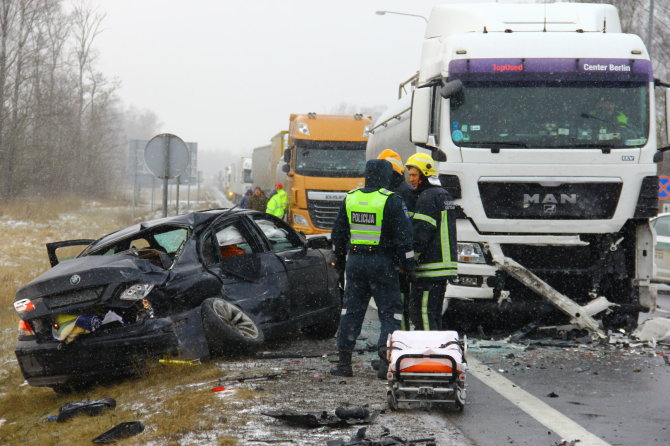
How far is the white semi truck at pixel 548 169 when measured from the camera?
380 inches

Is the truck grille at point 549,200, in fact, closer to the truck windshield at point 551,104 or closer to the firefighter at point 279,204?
the truck windshield at point 551,104

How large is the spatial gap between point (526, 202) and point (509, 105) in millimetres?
1056

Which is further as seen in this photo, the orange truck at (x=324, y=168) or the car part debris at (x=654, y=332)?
the orange truck at (x=324, y=168)

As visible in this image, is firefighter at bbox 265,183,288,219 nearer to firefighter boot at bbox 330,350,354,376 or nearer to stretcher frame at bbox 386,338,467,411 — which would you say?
firefighter boot at bbox 330,350,354,376

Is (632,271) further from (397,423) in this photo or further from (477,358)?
(397,423)

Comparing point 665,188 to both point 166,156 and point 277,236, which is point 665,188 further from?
point 277,236

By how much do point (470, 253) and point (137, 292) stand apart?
3.82 m

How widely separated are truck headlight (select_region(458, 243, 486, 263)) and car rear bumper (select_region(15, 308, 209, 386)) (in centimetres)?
351

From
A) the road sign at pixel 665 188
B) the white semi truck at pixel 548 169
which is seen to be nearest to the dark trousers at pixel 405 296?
the white semi truck at pixel 548 169

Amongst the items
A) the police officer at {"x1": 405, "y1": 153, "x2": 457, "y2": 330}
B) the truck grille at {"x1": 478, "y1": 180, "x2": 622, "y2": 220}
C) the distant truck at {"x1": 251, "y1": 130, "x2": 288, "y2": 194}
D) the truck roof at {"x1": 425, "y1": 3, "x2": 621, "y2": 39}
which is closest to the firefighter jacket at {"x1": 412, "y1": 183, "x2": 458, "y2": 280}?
the police officer at {"x1": 405, "y1": 153, "x2": 457, "y2": 330}

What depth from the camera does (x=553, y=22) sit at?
10883 mm

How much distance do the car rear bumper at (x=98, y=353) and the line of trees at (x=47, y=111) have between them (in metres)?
39.7

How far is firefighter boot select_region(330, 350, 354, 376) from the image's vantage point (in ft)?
25.1

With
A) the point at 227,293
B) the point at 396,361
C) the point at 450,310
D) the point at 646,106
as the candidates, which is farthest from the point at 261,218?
the point at 646,106
